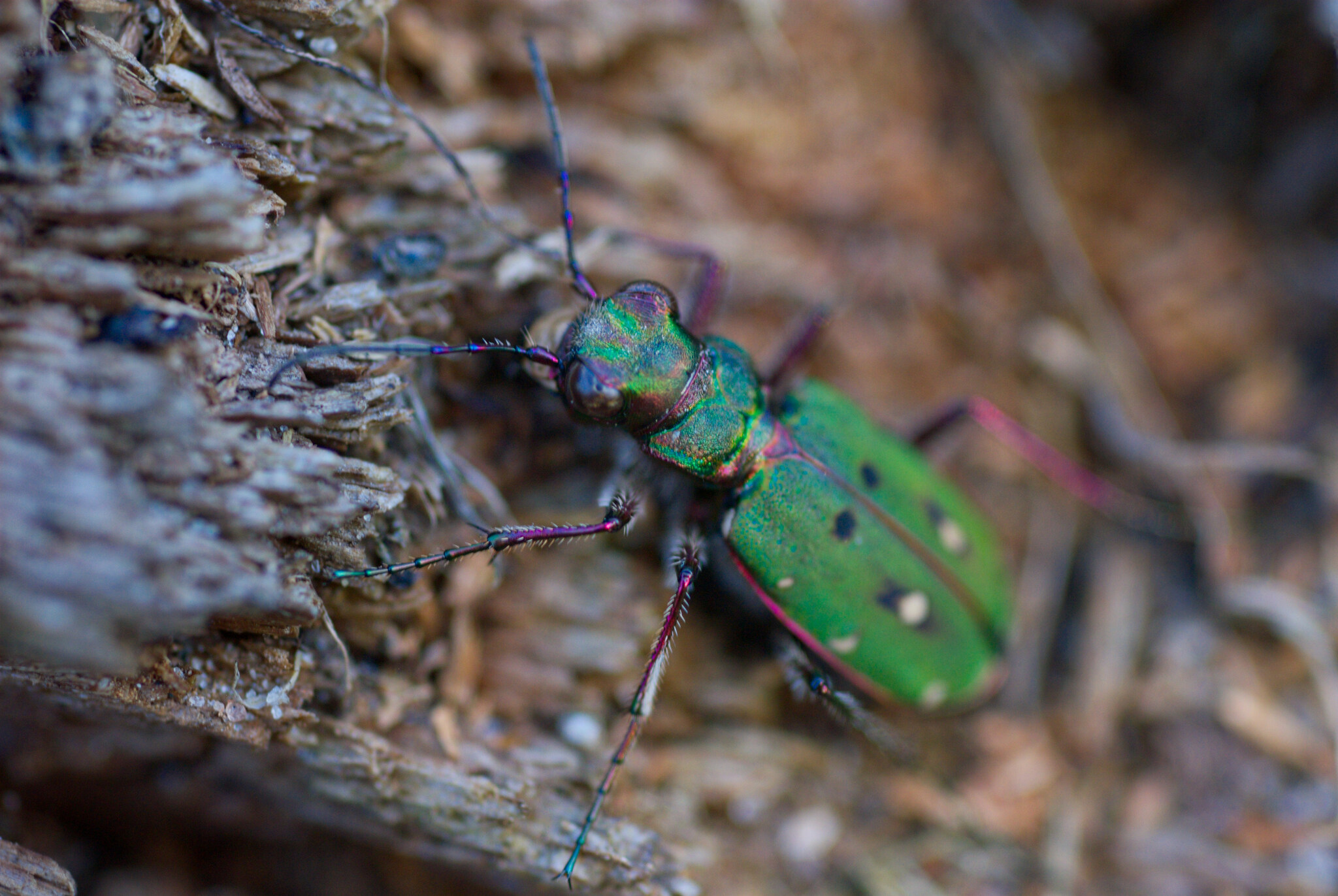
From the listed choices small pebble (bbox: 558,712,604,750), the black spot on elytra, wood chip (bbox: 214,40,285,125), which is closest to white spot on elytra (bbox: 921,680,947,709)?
the black spot on elytra

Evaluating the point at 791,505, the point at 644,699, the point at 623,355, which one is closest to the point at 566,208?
the point at 623,355

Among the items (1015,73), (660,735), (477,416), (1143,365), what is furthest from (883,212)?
(660,735)

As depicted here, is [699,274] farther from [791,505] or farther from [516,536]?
[516,536]

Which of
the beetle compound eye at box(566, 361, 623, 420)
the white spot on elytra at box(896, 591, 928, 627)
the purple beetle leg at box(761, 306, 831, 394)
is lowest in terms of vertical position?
the white spot on elytra at box(896, 591, 928, 627)

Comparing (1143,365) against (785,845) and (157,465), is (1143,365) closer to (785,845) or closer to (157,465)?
(785,845)

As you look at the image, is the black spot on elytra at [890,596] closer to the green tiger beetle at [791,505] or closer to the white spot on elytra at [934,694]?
the green tiger beetle at [791,505]

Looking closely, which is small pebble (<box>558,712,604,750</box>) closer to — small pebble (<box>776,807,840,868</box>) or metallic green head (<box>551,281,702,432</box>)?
small pebble (<box>776,807,840,868</box>)

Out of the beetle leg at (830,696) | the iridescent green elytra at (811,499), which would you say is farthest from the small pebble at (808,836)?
the iridescent green elytra at (811,499)
